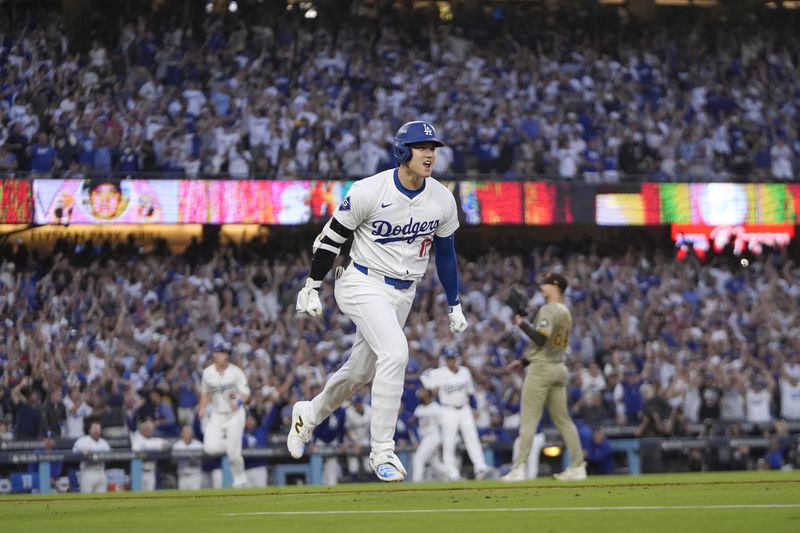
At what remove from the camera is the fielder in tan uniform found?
12375mm

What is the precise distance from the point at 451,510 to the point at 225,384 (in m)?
8.36

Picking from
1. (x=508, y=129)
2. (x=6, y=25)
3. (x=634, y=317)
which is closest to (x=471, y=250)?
(x=508, y=129)

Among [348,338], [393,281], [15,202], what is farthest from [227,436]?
[15,202]

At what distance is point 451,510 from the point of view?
7.25m

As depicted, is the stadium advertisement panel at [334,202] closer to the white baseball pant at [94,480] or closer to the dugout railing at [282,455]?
the dugout railing at [282,455]

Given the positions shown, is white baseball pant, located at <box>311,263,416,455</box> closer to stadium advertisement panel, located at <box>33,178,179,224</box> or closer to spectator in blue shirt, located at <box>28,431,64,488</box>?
spectator in blue shirt, located at <box>28,431,64,488</box>

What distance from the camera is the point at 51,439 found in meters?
16.8

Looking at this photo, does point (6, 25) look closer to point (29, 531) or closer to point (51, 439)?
point (51, 439)

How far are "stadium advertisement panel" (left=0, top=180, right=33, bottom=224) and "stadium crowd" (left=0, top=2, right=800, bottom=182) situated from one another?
365mm

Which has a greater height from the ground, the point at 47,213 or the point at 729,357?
the point at 47,213

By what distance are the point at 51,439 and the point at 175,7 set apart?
1288 centimetres

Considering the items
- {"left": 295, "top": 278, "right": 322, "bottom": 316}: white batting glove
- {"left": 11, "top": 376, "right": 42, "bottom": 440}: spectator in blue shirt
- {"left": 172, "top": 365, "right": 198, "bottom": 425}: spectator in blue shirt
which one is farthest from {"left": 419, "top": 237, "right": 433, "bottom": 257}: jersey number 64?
{"left": 11, "top": 376, "right": 42, "bottom": 440}: spectator in blue shirt

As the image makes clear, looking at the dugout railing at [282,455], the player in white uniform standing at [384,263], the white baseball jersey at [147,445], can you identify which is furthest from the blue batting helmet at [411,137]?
the white baseball jersey at [147,445]

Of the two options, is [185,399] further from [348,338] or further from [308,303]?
[308,303]
